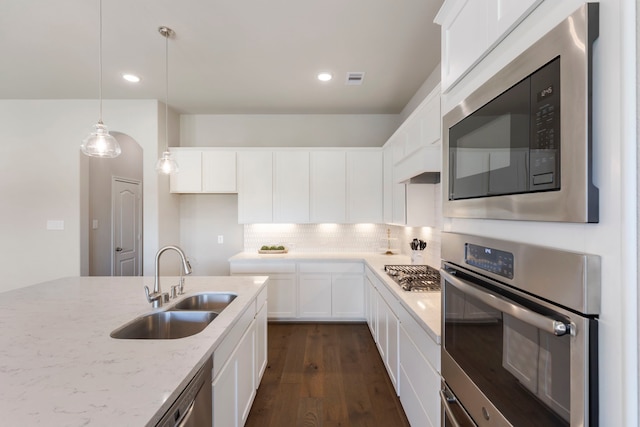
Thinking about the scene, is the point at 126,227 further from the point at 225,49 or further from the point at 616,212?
the point at 616,212

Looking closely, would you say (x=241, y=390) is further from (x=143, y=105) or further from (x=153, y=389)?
(x=143, y=105)

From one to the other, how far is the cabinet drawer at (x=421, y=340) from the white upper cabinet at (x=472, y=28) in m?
1.16

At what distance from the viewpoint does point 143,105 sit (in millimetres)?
3803

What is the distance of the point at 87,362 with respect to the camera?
1.11 metres

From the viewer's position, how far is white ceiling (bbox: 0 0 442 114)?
2.15 metres

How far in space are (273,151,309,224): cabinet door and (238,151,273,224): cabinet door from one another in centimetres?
8

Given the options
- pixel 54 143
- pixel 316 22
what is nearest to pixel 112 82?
pixel 54 143

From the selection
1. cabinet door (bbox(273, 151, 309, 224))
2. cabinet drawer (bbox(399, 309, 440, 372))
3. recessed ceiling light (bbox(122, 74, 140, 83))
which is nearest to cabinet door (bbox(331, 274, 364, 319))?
cabinet door (bbox(273, 151, 309, 224))

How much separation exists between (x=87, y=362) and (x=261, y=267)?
2.71 m

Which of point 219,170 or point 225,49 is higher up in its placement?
point 225,49

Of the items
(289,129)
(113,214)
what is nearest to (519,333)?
(289,129)

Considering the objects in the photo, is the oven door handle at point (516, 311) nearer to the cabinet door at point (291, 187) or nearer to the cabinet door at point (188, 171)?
the cabinet door at point (291, 187)

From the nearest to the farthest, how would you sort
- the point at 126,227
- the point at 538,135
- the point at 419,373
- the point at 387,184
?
the point at 538,135, the point at 419,373, the point at 387,184, the point at 126,227

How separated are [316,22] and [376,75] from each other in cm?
105
